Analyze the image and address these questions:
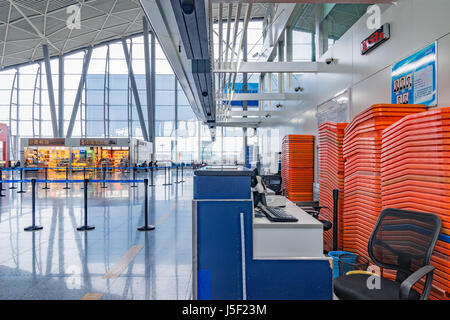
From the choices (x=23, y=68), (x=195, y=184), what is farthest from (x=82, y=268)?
(x=23, y=68)

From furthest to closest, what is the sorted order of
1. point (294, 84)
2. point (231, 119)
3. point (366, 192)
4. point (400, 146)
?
point (231, 119) < point (294, 84) < point (366, 192) < point (400, 146)

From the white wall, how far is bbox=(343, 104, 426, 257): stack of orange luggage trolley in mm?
535

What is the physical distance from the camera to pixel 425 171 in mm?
2502

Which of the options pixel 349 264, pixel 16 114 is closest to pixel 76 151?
pixel 16 114

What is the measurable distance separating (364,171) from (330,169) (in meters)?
1.22

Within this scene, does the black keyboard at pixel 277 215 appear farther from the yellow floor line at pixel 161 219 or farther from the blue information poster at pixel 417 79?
the yellow floor line at pixel 161 219

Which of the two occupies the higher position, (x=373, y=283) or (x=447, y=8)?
(x=447, y=8)

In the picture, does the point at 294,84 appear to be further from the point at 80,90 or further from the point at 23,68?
the point at 23,68

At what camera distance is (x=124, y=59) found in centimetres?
2647

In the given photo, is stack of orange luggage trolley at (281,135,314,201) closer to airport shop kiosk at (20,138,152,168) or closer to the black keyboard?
the black keyboard

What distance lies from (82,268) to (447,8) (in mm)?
4965

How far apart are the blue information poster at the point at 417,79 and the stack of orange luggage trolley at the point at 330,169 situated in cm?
106

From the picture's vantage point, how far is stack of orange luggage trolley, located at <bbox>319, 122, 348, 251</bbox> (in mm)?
4559

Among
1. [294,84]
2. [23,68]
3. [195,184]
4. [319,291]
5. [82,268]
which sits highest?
[23,68]
